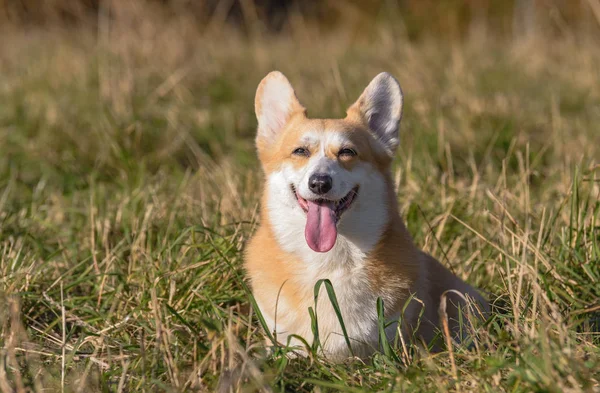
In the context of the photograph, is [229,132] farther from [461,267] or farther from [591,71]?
[591,71]

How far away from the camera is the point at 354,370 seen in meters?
2.71

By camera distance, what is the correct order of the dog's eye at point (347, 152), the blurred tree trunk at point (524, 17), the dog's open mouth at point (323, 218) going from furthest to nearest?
the blurred tree trunk at point (524, 17)
the dog's eye at point (347, 152)
the dog's open mouth at point (323, 218)

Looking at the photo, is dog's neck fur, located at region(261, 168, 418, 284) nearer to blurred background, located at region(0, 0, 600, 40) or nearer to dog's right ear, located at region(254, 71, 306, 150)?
dog's right ear, located at region(254, 71, 306, 150)

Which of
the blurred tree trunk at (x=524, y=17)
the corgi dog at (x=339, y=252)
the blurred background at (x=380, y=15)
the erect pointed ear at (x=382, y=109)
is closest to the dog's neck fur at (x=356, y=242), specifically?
the corgi dog at (x=339, y=252)

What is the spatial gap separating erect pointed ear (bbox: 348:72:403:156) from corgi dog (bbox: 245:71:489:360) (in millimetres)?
59

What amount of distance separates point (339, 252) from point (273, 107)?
34.9 inches

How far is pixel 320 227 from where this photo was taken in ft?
9.98

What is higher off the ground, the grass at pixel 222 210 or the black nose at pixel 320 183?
the black nose at pixel 320 183

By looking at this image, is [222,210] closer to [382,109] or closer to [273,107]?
[273,107]

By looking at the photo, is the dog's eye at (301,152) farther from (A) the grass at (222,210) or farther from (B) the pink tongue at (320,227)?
(A) the grass at (222,210)

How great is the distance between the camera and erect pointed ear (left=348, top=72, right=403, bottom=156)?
136 inches

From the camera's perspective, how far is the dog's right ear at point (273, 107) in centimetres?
351

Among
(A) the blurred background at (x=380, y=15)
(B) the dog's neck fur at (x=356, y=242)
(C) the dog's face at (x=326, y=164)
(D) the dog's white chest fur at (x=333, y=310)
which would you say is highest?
(C) the dog's face at (x=326, y=164)

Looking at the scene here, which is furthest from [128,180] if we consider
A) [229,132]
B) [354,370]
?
[354,370]
